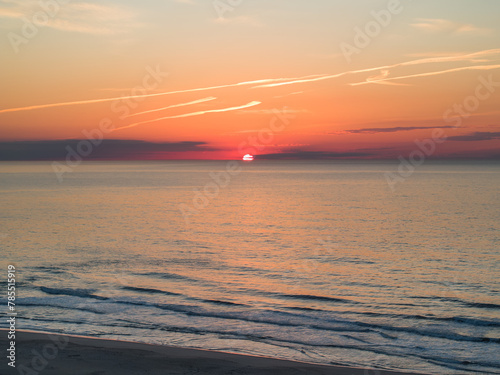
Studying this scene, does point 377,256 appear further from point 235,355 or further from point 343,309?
point 235,355

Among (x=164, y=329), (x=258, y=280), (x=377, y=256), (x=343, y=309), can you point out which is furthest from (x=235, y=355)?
(x=377, y=256)

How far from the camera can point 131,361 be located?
925 centimetres

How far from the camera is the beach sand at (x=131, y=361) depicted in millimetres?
8742

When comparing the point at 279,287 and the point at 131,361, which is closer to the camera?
the point at 131,361

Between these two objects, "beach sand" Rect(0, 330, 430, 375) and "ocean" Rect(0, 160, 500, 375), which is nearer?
"beach sand" Rect(0, 330, 430, 375)

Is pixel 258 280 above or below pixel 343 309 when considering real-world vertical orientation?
above

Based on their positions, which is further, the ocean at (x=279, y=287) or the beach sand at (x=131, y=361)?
the ocean at (x=279, y=287)

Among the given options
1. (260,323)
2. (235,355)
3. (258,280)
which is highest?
(258,280)

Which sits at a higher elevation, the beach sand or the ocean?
the ocean

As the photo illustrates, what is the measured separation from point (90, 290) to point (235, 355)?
898 centimetres

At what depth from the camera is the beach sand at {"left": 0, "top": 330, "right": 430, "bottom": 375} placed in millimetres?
8742

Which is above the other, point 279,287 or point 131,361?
point 279,287

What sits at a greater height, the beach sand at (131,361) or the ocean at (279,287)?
the ocean at (279,287)

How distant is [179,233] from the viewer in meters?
33.0
